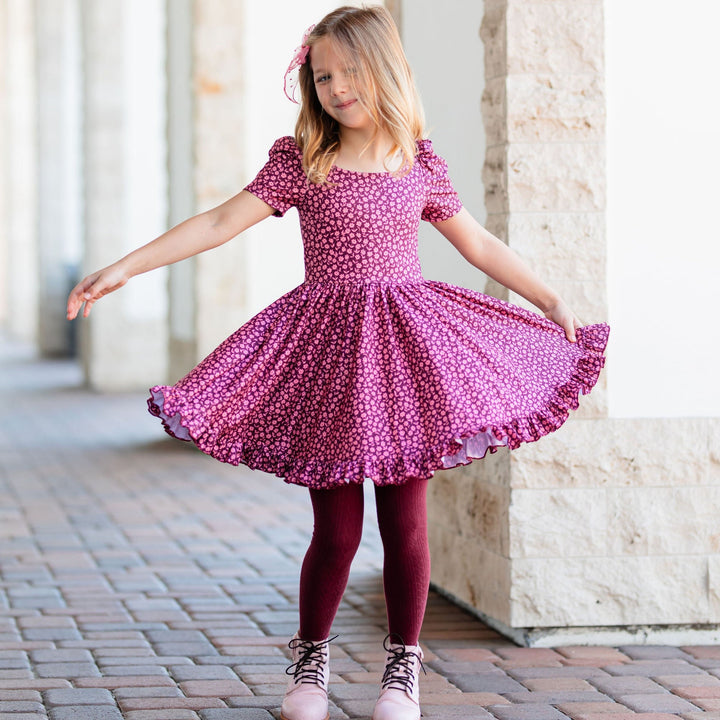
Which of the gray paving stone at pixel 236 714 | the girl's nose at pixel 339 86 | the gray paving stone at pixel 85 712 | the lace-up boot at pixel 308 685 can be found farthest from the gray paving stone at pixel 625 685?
the girl's nose at pixel 339 86

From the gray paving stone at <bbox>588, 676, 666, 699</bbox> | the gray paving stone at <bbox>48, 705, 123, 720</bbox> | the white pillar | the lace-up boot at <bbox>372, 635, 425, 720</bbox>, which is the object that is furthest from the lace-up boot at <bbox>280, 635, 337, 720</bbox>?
the white pillar

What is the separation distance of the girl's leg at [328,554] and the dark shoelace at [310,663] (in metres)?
0.02

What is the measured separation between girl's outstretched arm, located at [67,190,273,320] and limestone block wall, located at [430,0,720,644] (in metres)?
0.89

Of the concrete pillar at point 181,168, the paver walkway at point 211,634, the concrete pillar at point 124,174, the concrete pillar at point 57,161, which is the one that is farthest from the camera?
the concrete pillar at point 57,161

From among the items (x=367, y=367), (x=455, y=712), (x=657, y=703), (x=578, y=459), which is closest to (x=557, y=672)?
(x=657, y=703)

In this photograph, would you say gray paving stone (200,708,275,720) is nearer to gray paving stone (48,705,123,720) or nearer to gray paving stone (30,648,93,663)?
gray paving stone (48,705,123,720)

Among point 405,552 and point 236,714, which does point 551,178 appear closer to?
point 405,552

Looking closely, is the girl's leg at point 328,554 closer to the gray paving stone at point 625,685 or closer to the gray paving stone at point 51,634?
the gray paving stone at point 625,685

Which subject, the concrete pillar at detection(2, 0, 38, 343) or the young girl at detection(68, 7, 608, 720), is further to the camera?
the concrete pillar at detection(2, 0, 38, 343)

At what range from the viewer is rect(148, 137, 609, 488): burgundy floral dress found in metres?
2.66

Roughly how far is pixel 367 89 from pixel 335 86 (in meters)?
0.06

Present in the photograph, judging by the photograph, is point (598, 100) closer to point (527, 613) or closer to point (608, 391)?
point (608, 391)

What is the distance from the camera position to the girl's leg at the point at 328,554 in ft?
9.25

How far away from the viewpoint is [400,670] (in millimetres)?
2855
